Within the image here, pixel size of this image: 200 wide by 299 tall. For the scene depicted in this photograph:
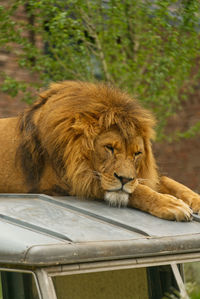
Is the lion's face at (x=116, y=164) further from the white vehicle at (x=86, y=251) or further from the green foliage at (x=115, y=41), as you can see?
the green foliage at (x=115, y=41)

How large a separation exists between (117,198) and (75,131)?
48cm

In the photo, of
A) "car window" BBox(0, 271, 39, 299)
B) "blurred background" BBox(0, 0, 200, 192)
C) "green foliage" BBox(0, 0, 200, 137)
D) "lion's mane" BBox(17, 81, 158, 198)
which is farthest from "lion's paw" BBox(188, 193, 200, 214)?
"green foliage" BBox(0, 0, 200, 137)

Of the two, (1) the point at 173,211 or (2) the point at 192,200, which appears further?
(2) the point at 192,200

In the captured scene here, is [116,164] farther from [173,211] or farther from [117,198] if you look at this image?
[173,211]

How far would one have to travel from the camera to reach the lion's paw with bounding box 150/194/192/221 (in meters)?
2.92

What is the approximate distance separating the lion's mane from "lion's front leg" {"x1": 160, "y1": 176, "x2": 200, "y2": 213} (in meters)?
0.15

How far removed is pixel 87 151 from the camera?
11.2 feet

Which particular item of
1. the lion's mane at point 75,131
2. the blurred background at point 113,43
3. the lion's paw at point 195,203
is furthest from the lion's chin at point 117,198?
the blurred background at point 113,43

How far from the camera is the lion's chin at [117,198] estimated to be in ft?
10.3

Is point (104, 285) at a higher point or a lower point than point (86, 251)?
lower

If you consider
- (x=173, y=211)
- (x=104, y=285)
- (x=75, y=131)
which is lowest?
(x=104, y=285)

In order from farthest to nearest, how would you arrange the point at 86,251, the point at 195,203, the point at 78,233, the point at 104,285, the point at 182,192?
1. the point at 182,192
2. the point at 195,203
3. the point at 104,285
4. the point at 78,233
5. the point at 86,251

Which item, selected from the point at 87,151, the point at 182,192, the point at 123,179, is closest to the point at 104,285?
the point at 123,179

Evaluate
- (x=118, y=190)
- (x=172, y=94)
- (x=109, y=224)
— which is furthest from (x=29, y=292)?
(x=172, y=94)
